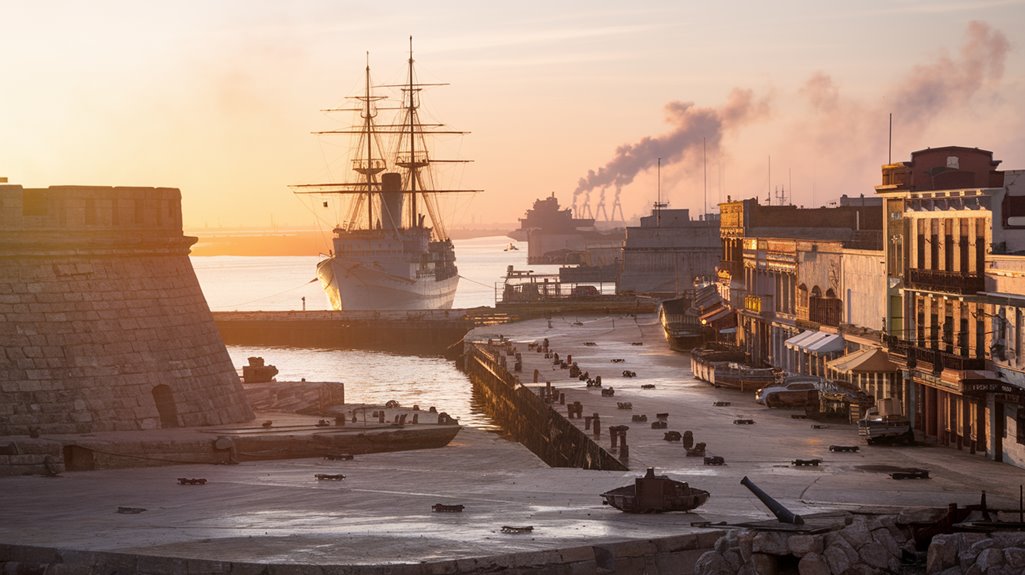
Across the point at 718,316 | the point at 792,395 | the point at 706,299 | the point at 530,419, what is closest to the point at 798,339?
the point at 792,395

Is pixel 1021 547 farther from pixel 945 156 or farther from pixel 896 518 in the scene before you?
pixel 945 156

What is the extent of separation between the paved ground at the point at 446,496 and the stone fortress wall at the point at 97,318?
9.09ft

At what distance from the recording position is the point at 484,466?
38.1 meters

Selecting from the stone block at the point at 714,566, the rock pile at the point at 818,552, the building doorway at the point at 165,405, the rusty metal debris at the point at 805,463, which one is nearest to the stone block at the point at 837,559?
the rock pile at the point at 818,552

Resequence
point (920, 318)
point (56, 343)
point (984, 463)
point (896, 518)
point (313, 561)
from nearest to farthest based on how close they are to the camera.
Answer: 1. point (896, 518)
2. point (313, 561)
3. point (984, 463)
4. point (56, 343)
5. point (920, 318)

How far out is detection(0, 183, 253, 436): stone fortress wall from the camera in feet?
117

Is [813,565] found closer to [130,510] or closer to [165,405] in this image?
[130,510]

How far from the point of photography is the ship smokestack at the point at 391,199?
144m

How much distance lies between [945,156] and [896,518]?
2363 centimetres

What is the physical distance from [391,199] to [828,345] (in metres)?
101

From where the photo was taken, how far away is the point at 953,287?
36312mm

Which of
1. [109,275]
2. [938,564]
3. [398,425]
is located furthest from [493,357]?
[938,564]

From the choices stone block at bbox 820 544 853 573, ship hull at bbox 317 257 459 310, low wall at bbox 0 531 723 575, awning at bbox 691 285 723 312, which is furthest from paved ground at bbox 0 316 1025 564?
ship hull at bbox 317 257 459 310

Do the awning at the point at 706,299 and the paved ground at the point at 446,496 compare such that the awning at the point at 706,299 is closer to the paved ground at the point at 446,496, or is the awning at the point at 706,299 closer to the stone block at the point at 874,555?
the paved ground at the point at 446,496
